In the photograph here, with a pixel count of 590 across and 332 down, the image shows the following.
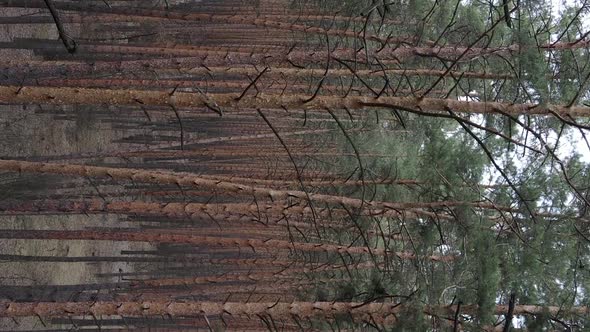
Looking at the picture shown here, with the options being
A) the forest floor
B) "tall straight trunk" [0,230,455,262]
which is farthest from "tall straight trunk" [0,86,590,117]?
the forest floor

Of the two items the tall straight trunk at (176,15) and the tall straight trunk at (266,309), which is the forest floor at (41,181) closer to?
the tall straight trunk at (176,15)

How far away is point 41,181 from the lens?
975cm

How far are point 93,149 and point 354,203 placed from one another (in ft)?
24.6

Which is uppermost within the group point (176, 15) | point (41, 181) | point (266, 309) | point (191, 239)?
point (176, 15)

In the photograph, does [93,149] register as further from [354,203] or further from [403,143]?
[354,203]

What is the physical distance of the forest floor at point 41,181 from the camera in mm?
9422

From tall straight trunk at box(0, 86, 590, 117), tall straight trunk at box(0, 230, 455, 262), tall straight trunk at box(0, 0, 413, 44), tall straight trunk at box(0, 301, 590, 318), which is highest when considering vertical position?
tall straight trunk at box(0, 0, 413, 44)

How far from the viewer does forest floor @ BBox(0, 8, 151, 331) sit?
9.42 metres

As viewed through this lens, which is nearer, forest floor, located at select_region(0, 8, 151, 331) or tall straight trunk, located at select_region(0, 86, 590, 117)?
tall straight trunk, located at select_region(0, 86, 590, 117)

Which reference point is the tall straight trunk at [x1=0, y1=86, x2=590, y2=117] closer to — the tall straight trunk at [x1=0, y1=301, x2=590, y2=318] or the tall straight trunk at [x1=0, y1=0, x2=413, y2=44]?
the tall straight trunk at [x1=0, y1=301, x2=590, y2=318]

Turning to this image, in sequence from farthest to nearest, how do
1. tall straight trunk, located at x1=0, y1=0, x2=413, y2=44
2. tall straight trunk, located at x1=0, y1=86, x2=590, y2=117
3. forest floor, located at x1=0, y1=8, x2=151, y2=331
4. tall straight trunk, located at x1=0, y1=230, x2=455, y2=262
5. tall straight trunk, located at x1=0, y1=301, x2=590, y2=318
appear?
forest floor, located at x1=0, y1=8, x2=151, y2=331
tall straight trunk, located at x1=0, y1=0, x2=413, y2=44
tall straight trunk, located at x1=0, y1=230, x2=455, y2=262
tall straight trunk, located at x1=0, y1=301, x2=590, y2=318
tall straight trunk, located at x1=0, y1=86, x2=590, y2=117

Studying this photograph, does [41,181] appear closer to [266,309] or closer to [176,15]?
[176,15]

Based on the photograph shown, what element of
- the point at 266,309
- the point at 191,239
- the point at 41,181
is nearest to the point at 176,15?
the point at 191,239

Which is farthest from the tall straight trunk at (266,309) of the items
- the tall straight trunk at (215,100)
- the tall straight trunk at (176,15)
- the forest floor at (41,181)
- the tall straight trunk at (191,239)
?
the tall straight trunk at (176,15)
